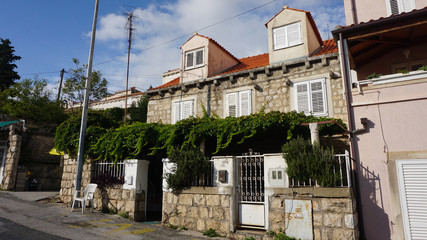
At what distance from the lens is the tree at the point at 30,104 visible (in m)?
22.3

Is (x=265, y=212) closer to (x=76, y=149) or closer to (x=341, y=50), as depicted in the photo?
(x=341, y=50)

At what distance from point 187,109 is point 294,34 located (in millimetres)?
5977

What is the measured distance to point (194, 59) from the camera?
14.1m

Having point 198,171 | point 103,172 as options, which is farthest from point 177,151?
point 103,172

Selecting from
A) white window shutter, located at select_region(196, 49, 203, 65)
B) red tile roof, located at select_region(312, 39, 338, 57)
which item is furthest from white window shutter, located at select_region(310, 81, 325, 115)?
white window shutter, located at select_region(196, 49, 203, 65)

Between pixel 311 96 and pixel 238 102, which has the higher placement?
pixel 238 102

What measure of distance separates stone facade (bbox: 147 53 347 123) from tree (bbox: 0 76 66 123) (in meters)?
13.7

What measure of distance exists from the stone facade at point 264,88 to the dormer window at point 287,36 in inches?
46.0

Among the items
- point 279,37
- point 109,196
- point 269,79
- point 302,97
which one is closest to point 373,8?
point 279,37

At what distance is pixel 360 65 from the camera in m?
9.79

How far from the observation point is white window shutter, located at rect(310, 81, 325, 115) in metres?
10.4

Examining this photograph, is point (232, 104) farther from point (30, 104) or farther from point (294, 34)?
point (30, 104)

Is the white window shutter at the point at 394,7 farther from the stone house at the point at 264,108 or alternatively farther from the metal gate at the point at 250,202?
the metal gate at the point at 250,202

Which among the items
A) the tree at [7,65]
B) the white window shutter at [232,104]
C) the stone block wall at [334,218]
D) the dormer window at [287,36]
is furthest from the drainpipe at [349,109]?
the tree at [7,65]
